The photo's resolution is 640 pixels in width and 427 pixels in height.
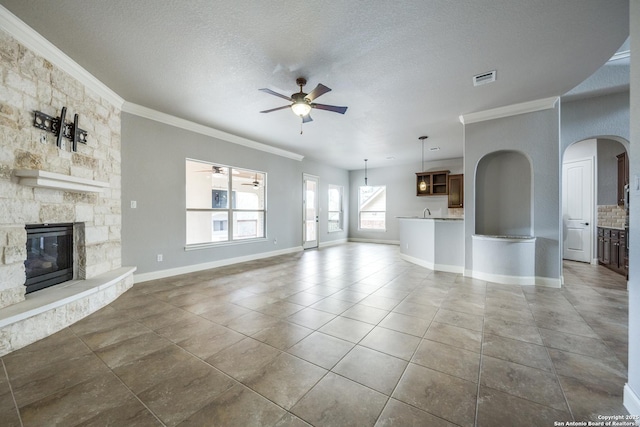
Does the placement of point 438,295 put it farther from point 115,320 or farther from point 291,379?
point 115,320

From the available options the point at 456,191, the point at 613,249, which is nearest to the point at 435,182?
the point at 456,191

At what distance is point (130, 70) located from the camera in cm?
302

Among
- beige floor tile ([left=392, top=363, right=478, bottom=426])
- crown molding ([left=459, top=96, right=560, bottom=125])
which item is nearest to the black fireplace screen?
beige floor tile ([left=392, top=363, right=478, bottom=426])

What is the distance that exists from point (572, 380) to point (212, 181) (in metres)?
5.71

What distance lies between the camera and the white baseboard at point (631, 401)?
1386 millimetres

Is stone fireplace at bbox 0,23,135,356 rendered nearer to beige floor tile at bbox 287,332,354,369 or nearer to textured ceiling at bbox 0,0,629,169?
textured ceiling at bbox 0,0,629,169

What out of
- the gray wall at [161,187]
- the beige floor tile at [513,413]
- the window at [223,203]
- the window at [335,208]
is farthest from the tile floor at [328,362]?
the window at [335,208]

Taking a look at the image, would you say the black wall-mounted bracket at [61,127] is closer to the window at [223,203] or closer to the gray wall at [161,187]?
the gray wall at [161,187]

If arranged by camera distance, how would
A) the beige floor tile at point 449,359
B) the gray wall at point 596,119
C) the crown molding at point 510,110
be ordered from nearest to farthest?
the beige floor tile at point 449,359
the crown molding at point 510,110
the gray wall at point 596,119

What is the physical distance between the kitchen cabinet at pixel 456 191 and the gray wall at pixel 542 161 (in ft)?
12.3

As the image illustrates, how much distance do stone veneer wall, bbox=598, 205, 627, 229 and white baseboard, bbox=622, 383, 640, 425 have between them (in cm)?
536

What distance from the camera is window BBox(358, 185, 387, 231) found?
9.52 meters

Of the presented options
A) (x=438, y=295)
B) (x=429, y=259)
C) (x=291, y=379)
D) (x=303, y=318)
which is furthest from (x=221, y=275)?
(x=429, y=259)

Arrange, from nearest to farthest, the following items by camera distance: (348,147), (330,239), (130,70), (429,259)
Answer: (130,70)
(429,259)
(348,147)
(330,239)
